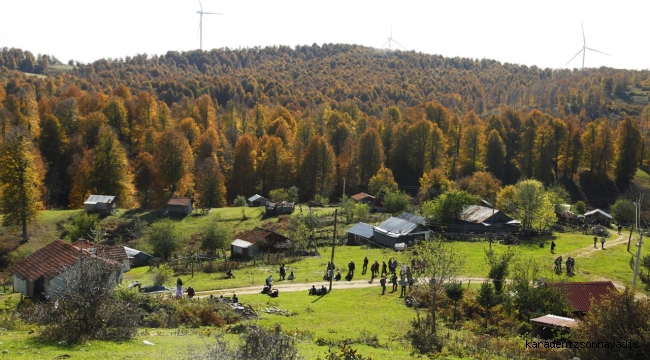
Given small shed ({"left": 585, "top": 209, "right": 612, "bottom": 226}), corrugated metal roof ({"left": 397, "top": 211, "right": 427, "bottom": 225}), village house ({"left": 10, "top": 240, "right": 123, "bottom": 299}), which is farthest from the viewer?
small shed ({"left": 585, "top": 209, "right": 612, "bottom": 226})

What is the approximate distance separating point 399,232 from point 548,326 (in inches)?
1204

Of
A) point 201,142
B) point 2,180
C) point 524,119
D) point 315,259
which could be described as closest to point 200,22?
point 201,142

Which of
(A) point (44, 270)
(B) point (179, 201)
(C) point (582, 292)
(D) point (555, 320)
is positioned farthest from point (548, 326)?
(B) point (179, 201)

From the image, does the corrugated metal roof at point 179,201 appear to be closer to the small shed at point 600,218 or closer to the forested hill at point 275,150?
the forested hill at point 275,150

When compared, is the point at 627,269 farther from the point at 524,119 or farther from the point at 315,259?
the point at 524,119

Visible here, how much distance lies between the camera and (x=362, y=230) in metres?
65.0

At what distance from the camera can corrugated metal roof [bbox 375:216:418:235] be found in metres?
62.2

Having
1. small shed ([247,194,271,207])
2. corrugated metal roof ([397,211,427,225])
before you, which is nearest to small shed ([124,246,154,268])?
small shed ([247,194,271,207])

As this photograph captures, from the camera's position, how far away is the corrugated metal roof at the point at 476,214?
69.1 meters

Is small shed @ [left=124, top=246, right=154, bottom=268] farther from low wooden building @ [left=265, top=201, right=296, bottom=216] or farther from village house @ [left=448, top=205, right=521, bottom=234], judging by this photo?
village house @ [left=448, top=205, right=521, bottom=234]

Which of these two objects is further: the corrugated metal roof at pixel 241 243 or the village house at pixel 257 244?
the village house at pixel 257 244

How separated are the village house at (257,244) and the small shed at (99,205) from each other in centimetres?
2221

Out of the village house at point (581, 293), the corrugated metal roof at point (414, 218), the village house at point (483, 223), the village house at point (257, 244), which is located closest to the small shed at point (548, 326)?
the village house at point (581, 293)

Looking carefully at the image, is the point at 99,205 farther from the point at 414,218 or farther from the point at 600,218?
the point at 600,218
